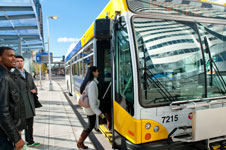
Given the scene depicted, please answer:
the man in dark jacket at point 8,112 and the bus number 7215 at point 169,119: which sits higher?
the man in dark jacket at point 8,112

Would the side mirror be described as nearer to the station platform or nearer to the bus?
the bus

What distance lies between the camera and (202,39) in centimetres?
272

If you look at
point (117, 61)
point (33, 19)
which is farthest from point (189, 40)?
point (33, 19)

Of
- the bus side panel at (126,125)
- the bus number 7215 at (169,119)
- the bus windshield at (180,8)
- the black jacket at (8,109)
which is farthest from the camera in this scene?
the bus windshield at (180,8)

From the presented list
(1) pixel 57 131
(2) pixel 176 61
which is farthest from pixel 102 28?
(1) pixel 57 131

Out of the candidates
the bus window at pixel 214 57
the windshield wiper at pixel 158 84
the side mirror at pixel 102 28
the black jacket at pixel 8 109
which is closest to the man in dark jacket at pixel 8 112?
the black jacket at pixel 8 109

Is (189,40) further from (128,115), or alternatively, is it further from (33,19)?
(33,19)

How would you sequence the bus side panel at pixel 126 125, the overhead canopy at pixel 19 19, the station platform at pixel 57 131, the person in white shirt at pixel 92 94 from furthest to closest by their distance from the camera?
the overhead canopy at pixel 19 19
the station platform at pixel 57 131
the person in white shirt at pixel 92 94
the bus side panel at pixel 126 125

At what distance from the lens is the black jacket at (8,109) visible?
5.70ft

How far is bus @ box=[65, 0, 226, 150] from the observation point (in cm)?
241

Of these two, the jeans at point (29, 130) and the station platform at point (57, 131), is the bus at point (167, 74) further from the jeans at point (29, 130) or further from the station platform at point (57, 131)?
the jeans at point (29, 130)

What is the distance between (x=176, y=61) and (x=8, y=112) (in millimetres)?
2387

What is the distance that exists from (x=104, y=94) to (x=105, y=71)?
→ 0.58m

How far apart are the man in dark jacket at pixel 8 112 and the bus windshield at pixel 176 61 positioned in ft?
5.41
